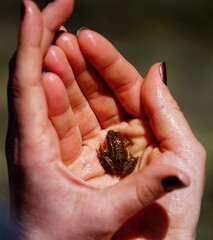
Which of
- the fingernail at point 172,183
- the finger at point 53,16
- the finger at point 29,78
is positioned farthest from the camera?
the finger at point 53,16

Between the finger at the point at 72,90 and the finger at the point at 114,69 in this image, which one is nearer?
the finger at the point at 72,90

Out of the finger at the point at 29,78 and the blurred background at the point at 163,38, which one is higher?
the finger at the point at 29,78

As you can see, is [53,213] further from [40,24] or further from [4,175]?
[4,175]

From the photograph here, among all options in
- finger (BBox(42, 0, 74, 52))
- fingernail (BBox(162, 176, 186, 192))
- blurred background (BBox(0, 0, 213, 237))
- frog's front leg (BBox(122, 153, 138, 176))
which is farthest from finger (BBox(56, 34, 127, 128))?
blurred background (BBox(0, 0, 213, 237))

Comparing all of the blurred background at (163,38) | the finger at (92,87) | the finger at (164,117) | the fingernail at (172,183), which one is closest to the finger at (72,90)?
the finger at (92,87)

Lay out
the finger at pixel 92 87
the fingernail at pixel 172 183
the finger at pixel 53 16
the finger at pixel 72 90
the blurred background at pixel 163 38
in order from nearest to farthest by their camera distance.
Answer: the fingernail at pixel 172 183 < the finger at pixel 53 16 < the finger at pixel 72 90 < the finger at pixel 92 87 < the blurred background at pixel 163 38

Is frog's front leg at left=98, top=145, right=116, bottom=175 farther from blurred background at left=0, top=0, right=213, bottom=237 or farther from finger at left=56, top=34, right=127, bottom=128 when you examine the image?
blurred background at left=0, top=0, right=213, bottom=237

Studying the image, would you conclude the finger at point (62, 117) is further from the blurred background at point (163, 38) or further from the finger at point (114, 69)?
the blurred background at point (163, 38)
